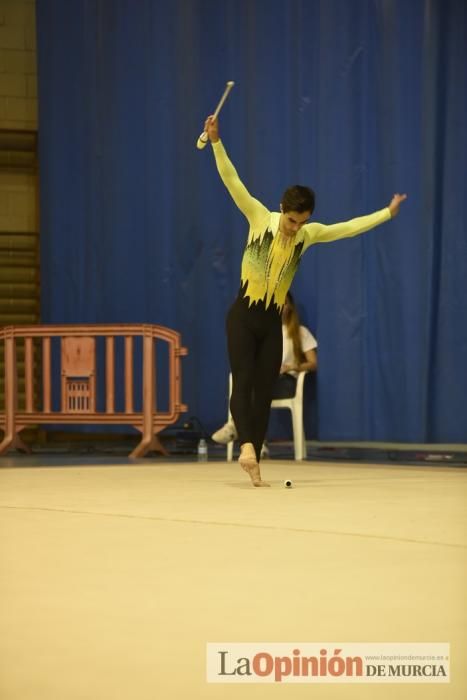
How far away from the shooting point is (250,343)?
5.11 m

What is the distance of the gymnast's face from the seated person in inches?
71.9

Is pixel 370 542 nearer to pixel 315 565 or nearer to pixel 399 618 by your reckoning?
pixel 315 565

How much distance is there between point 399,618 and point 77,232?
6.03m

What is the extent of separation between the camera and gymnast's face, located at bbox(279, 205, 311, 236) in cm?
488

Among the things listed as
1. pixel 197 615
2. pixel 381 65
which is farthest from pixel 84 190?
pixel 197 615

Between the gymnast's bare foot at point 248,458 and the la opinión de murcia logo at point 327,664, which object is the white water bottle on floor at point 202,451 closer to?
the gymnast's bare foot at point 248,458

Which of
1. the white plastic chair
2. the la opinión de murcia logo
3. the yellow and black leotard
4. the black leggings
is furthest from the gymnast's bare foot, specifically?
the la opinión de murcia logo

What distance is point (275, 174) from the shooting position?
7.41 metres

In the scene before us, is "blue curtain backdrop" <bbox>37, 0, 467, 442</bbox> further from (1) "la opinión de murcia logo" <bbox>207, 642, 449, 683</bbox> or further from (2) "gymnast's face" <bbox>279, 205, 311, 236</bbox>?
(1) "la opinión de murcia logo" <bbox>207, 642, 449, 683</bbox>

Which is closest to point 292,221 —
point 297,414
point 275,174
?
point 297,414

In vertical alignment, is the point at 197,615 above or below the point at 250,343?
below

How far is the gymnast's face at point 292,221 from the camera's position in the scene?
16.0 ft

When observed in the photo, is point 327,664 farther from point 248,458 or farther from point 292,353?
point 292,353

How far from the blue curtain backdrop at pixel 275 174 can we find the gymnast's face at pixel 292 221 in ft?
6.33
